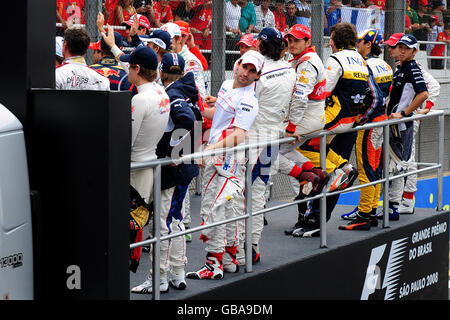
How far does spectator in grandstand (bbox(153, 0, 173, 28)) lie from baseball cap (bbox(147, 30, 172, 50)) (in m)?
2.19

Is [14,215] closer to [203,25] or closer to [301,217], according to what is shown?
[301,217]

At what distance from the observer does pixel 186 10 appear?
8.08m

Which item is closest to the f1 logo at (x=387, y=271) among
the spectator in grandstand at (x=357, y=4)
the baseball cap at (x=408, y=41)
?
the baseball cap at (x=408, y=41)

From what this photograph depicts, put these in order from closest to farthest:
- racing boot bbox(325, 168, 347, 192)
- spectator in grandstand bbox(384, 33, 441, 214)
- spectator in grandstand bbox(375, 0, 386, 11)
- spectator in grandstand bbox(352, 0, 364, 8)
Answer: racing boot bbox(325, 168, 347, 192) < spectator in grandstand bbox(384, 33, 441, 214) < spectator in grandstand bbox(352, 0, 364, 8) < spectator in grandstand bbox(375, 0, 386, 11)

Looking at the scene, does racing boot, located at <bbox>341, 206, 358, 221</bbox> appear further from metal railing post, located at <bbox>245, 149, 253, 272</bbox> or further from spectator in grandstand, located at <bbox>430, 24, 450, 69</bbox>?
spectator in grandstand, located at <bbox>430, 24, 450, 69</bbox>

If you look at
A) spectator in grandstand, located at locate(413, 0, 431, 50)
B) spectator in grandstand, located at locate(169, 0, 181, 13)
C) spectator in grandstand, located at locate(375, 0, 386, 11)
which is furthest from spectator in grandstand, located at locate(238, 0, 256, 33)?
spectator in grandstand, located at locate(413, 0, 431, 50)

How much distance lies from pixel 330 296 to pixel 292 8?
4844 mm

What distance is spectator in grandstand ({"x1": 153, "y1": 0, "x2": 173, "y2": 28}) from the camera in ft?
25.9

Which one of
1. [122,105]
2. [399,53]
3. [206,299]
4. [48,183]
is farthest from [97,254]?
[399,53]

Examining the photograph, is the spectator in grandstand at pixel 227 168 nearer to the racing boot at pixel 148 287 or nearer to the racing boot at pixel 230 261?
the racing boot at pixel 230 261

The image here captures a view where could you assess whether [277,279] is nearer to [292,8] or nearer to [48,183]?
[48,183]

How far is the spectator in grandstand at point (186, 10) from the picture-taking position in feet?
26.1

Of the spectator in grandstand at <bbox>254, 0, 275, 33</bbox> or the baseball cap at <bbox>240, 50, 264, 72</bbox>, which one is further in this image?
the spectator in grandstand at <bbox>254, 0, 275, 33</bbox>

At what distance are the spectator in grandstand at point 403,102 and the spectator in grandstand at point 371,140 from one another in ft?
0.64
